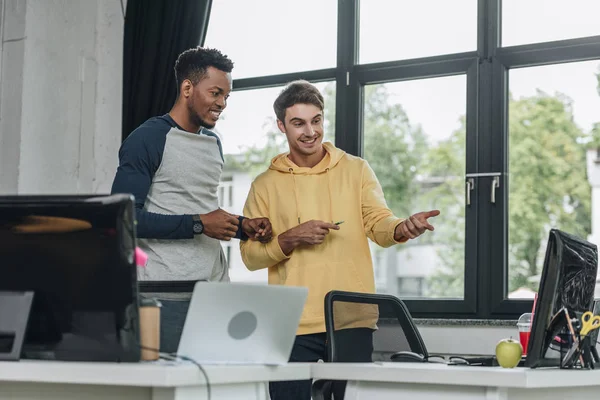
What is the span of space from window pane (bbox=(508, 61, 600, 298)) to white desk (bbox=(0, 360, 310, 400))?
2.33 m

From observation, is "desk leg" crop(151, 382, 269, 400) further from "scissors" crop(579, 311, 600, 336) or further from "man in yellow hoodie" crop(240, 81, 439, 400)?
"man in yellow hoodie" crop(240, 81, 439, 400)

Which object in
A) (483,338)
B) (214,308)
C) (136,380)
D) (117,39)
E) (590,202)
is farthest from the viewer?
(117,39)

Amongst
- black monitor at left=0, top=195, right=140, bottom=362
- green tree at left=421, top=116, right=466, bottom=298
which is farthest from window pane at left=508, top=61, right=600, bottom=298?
black monitor at left=0, top=195, right=140, bottom=362

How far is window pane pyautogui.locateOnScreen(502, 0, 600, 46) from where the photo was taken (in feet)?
12.3

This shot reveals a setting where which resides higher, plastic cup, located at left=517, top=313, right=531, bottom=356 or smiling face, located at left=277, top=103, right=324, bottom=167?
smiling face, located at left=277, top=103, right=324, bottom=167

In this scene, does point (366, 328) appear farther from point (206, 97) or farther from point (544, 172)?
point (544, 172)

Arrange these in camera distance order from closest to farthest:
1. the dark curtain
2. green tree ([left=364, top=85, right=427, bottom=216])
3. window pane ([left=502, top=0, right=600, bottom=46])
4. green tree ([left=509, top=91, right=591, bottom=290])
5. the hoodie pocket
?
the hoodie pocket
window pane ([left=502, top=0, right=600, bottom=46])
green tree ([left=509, top=91, right=591, bottom=290])
green tree ([left=364, top=85, right=427, bottom=216])
the dark curtain

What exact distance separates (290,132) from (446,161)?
1943 millimetres

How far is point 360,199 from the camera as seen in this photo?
9.84ft

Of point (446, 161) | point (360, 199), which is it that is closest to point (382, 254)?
point (446, 161)

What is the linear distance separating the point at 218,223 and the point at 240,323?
38.2 inches

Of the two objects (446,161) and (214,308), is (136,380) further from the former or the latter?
(446,161)

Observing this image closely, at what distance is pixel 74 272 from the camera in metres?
1.69

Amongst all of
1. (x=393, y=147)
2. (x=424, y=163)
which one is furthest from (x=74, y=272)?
(x=424, y=163)
